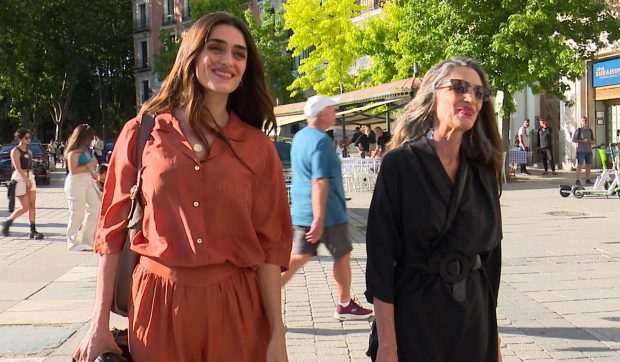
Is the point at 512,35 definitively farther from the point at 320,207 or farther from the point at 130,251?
the point at 130,251

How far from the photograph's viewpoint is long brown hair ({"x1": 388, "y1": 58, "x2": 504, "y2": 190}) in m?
2.92

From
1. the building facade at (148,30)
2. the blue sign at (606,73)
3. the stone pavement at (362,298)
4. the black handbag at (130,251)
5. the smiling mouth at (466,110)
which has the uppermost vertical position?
the building facade at (148,30)

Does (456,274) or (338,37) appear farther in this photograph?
(338,37)

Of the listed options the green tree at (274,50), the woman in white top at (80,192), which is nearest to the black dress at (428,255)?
the woman in white top at (80,192)

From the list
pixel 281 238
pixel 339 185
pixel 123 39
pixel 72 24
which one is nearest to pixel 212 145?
pixel 281 238

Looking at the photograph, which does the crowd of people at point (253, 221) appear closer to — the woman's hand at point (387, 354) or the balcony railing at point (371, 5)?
the woman's hand at point (387, 354)

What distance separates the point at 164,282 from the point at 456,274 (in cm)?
104

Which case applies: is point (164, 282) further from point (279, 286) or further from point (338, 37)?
point (338, 37)

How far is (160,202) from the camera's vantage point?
2.45 meters

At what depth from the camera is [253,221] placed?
8.55 ft

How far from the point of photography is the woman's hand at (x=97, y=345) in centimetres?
242

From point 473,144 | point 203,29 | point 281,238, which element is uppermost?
point 203,29

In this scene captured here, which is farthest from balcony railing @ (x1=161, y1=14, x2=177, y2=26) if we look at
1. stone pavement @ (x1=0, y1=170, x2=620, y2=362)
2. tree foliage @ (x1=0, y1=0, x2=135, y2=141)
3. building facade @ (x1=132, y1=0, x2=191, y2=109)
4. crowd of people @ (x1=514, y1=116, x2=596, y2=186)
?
stone pavement @ (x1=0, y1=170, x2=620, y2=362)

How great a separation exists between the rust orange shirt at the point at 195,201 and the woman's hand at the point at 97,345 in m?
0.27
